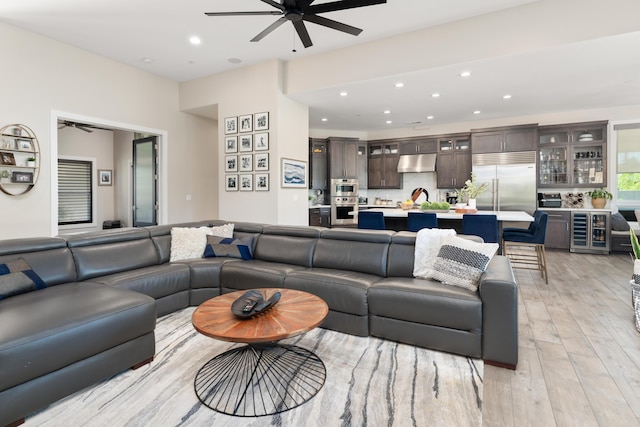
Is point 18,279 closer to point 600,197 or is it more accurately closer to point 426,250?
point 426,250

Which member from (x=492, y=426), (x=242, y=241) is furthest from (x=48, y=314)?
(x=492, y=426)

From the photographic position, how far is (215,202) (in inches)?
279

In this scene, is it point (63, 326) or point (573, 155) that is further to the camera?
point (573, 155)

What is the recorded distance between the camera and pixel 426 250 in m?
2.88

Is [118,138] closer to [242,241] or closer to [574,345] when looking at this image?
[242,241]

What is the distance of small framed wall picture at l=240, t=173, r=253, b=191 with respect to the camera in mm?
5520

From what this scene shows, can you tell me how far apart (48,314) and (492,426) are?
2538mm

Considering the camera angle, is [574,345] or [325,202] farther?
[325,202]

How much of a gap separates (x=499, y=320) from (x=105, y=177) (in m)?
8.83

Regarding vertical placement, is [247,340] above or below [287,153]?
below

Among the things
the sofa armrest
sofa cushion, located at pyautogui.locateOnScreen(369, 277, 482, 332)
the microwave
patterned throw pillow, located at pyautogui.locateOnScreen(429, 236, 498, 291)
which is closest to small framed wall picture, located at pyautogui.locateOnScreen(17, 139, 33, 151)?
sofa cushion, located at pyautogui.locateOnScreen(369, 277, 482, 332)

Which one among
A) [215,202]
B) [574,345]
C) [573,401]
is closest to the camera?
[573,401]

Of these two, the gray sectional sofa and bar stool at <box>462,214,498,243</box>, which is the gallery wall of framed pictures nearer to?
the gray sectional sofa

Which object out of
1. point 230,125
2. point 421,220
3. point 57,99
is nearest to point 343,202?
point 230,125
